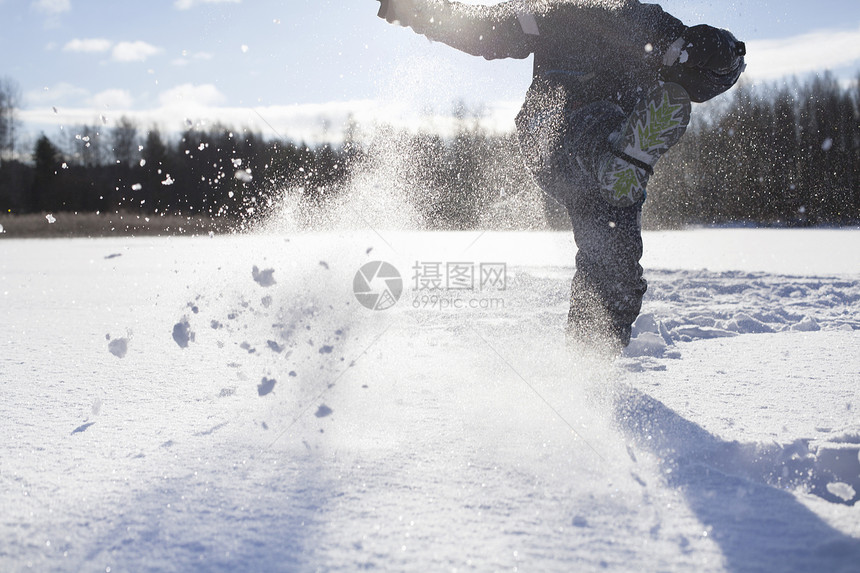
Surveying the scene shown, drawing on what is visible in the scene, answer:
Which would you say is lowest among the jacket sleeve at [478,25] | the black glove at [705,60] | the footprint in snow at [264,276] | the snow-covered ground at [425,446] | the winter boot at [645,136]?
the snow-covered ground at [425,446]

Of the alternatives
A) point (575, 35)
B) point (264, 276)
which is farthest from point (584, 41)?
point (264, 276)

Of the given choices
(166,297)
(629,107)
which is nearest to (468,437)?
(629,107)

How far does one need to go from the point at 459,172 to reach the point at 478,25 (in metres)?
1.42

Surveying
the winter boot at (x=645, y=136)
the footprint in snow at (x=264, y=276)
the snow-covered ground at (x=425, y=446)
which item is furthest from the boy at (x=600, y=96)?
the footprint in snow at (x=264, y=276)

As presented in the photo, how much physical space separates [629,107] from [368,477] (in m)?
1.53

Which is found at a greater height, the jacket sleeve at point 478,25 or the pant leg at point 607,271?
the jacket sleeve at point 478,25

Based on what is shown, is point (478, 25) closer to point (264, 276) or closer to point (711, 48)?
point (711, 48)

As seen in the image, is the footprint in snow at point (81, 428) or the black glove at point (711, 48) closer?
the footprint in snow at point (81, 428)

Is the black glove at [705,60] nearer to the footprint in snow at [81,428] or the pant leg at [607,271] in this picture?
the pant leg at [607,271]

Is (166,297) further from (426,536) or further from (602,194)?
(426,536)

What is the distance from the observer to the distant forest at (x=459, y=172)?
3.07 metres

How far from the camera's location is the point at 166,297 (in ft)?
13.4

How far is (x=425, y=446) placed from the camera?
3.83 feet

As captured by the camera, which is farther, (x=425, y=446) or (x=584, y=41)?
(x=584, y=41)
